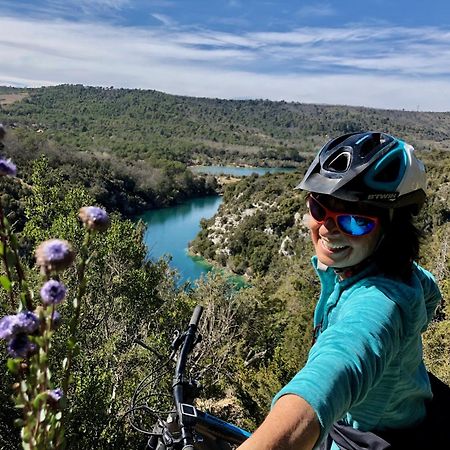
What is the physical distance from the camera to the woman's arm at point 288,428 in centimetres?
89

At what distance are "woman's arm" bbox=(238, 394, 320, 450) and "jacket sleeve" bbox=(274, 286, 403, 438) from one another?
2cm

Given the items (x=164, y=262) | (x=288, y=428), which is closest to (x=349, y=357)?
(x=288, y=428)

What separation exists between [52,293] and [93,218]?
0.14 meters

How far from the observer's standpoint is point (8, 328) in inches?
26.5

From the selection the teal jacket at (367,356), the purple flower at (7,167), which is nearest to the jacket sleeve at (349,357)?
the teal jacket at (367,356)

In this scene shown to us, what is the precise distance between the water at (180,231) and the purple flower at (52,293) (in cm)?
3880

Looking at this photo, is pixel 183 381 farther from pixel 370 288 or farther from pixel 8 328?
pixel 8 328

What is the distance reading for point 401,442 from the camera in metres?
1.53

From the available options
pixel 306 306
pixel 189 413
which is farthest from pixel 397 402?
pixel 306 306

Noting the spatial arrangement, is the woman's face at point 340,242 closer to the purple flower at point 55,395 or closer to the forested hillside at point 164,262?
the forested hillside at point 164,262

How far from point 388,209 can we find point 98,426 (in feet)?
23.6

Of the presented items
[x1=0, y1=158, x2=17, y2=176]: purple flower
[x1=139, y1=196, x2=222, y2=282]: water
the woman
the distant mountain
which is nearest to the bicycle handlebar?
the woman

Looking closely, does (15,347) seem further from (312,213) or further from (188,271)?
(188,271)

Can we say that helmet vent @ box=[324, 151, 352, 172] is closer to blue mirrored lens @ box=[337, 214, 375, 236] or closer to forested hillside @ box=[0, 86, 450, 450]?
blue mirrored lens @ box=[337, 214, 375, 236]
